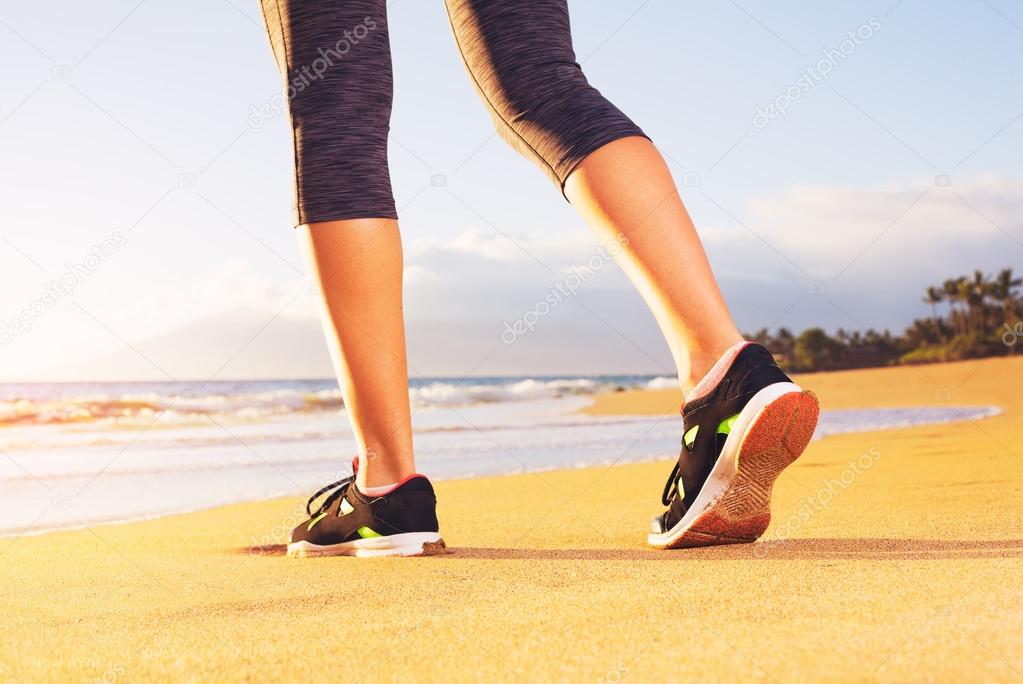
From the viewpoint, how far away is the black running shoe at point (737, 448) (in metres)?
1.30

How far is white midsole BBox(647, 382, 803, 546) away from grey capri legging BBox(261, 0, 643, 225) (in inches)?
19.2

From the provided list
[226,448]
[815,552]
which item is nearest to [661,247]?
[815,552]

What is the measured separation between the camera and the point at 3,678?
33.0 inches

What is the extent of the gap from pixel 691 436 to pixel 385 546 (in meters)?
0.63

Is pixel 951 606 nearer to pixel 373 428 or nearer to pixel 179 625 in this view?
pixel 179 625

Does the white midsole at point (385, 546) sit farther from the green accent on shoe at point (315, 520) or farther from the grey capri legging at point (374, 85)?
the grey capri legging at point (374, 85)

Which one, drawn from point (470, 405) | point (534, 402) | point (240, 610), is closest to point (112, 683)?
point (240, 610)

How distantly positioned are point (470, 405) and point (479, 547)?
45.6 ft

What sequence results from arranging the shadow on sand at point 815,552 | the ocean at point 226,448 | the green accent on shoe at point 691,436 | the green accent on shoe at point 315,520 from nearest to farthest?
the shadow on sand at point 815,552
the green accent on shoe at point 691,436
the green accent on shoe at point 315,520
the ocean at point 226,448

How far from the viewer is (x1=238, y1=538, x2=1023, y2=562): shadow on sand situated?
4.18ft

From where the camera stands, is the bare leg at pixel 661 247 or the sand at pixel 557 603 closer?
the sand at pixel 557 603

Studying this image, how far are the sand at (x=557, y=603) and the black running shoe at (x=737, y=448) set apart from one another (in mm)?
45

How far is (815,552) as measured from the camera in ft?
4.41

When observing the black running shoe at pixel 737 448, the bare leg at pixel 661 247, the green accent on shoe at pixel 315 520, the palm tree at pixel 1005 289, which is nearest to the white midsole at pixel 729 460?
the black running shoe at pixel 737 448
